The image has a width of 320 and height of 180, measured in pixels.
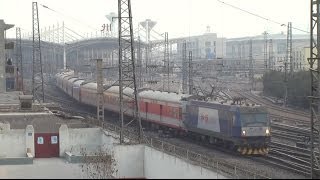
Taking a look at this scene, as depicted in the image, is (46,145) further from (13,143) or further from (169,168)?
(169,168)

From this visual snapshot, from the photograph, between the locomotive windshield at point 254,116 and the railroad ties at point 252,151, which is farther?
the locomotive windshield at point 254,116

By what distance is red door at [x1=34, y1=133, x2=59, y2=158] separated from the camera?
2955 centimetres

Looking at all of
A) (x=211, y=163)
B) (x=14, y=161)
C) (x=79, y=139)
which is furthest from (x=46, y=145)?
(x=211, y=163)

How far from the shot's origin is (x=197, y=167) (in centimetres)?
1738

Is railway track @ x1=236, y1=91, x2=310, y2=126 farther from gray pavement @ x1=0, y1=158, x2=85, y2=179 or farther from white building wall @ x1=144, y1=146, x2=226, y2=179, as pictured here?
gray pavement @ x1=0, y1=158, x2=85, y2=179

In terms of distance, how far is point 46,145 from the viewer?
29.8m

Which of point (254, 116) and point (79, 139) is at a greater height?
point (254, 116)

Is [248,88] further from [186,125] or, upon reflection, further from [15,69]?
[186,125]

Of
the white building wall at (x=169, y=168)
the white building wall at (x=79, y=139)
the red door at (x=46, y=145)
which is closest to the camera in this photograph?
the white building wall at (x=169, y=168)

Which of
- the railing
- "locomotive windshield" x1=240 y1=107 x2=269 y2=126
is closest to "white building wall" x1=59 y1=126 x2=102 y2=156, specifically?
the railing

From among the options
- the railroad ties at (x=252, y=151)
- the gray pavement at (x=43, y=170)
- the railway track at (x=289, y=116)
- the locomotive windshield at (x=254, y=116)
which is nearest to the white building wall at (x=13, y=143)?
the gray pavement at (x=43, y=170)

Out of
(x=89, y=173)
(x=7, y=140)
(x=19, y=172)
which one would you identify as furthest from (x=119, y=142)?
(x=7, y=140)

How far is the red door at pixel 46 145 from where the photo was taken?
29547mm

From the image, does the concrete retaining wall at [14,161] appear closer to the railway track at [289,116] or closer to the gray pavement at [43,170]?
the gray pavement at [43,170]
